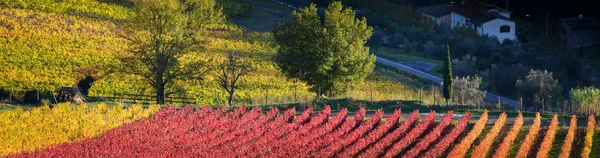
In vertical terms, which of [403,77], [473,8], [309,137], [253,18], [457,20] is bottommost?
[309,137]

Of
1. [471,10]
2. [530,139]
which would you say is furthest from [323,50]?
[471,10]

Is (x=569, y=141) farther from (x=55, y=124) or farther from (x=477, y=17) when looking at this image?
(x=477, y=17)

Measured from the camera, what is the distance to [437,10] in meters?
115

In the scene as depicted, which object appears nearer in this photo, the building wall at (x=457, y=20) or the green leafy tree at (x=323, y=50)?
the green leafy tree at (x=323, y=50)

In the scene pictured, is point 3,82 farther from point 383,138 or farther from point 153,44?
point 383,138

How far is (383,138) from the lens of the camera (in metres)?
38.6

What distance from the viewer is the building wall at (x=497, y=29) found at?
104500 mm

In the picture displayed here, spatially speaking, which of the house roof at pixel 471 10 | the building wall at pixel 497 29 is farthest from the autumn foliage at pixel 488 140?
A: the house roof at pixel 471 10

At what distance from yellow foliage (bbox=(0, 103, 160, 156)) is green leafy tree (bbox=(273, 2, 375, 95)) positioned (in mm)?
17112

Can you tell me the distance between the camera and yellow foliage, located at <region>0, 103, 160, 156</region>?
3462 cm

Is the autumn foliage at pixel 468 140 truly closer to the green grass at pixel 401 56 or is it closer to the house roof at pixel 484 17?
the green grass at pixel 401 56

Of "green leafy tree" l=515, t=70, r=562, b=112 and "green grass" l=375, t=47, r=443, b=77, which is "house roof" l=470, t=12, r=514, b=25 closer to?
"green grass" l=375, t=47, r=443, b=77

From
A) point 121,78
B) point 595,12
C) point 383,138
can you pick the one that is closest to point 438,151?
point 383,138

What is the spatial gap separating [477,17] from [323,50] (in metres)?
53.2
